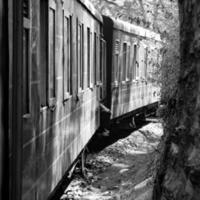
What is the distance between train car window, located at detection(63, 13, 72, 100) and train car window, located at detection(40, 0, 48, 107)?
4.46ft

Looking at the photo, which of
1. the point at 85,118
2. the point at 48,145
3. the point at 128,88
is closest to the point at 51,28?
the point at 48,145

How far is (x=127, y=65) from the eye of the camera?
18.0m

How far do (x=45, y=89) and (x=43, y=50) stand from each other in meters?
0.40

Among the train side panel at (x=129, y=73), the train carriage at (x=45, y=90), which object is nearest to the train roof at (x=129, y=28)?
the train side panel at (x=129, y=73)

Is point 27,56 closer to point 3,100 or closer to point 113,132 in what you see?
point 3,100

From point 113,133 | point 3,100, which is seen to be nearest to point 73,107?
point 3,100

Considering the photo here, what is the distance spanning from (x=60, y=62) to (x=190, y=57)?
2994 millimetres

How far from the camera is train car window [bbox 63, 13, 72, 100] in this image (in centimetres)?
758

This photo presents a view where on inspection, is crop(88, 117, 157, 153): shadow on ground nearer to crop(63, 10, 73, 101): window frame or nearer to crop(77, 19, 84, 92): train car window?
crop(77, 19, 84, 92): train car window

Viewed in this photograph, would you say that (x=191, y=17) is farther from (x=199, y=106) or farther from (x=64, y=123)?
(x=64, y=123)

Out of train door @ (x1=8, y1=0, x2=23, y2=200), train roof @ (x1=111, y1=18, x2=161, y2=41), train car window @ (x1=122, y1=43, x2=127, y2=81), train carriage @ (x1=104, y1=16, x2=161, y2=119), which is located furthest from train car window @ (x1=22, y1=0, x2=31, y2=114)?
train car window @ (x1=122, y1=43, x2=127, y2=81)

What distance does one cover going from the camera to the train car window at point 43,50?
6008mm

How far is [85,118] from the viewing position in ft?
34.7

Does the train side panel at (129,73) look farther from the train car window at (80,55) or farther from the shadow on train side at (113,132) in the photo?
the train car window at (80,55)
